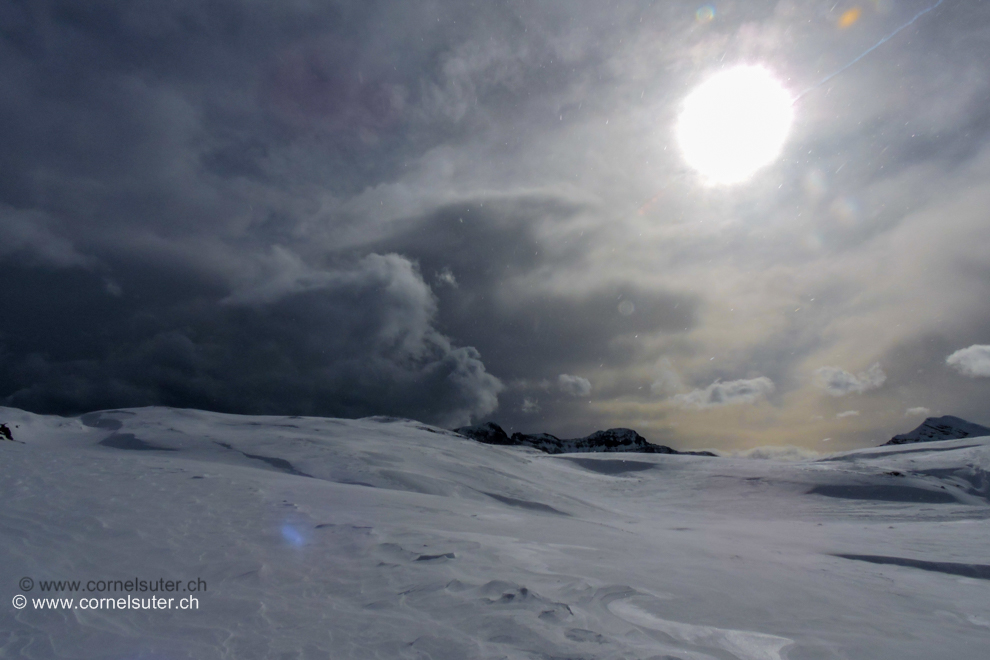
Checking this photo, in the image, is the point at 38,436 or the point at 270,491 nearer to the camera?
the point at 270,491

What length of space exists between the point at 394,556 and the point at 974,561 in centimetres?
1087

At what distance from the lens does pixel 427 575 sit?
5.23m

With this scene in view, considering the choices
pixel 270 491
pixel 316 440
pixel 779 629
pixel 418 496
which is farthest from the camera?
pixel 316 440

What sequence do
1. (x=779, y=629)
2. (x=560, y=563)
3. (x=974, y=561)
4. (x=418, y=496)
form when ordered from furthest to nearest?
(x=418, y=496) → (x=974, y=561) → (x=560, y=563) → (x=779, y=629)

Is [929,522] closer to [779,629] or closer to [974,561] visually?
[974,561]

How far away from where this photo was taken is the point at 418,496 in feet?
39.6

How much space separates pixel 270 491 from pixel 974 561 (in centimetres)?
1361

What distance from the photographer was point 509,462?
24.0 m

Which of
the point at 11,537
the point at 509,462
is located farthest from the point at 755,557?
the point at 509,462

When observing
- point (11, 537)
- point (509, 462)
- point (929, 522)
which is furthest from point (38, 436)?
point (929, 522)

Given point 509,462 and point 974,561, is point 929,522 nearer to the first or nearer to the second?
point 974,561

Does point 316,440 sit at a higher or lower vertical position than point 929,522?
higher

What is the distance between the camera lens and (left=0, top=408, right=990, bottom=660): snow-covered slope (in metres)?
3.76

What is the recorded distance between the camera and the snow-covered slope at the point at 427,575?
3.76 metres
